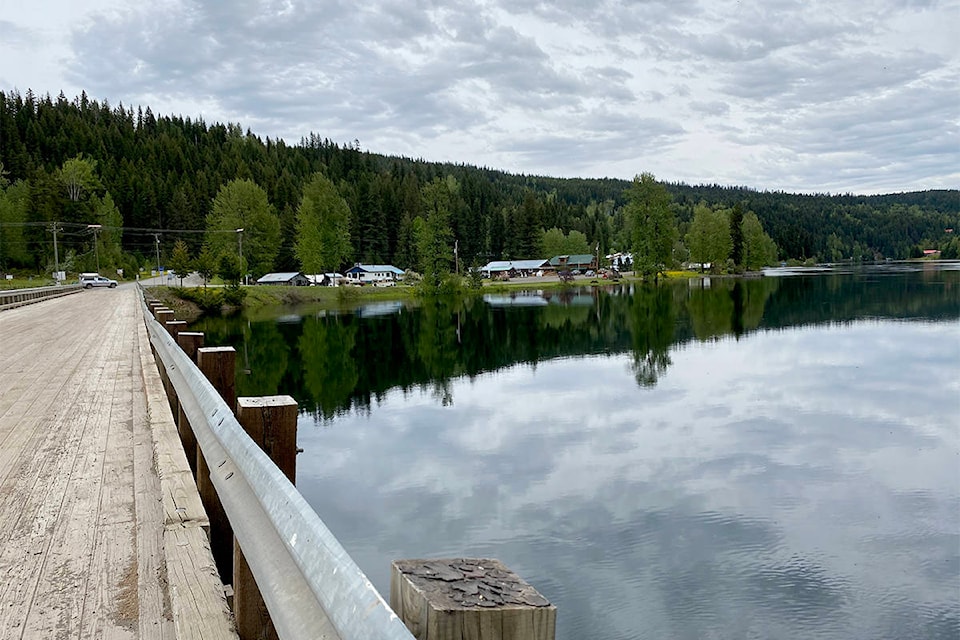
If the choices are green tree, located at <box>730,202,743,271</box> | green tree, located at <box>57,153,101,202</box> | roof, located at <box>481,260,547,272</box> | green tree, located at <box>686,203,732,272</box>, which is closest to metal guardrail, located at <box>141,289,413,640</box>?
green tree, located at <box>57,153,101,202</box>

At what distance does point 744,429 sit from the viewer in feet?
61.9

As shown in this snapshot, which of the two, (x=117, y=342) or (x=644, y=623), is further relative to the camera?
(x=117, y=342)

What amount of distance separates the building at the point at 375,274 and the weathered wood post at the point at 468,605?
11013cm

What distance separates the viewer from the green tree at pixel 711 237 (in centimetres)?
12031

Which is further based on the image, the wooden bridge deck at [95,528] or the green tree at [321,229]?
the green tree at [321,229]

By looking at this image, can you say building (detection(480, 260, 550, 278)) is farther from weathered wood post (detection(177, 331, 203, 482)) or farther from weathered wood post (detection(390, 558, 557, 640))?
weathered wood post (detection(390, 558, 557, 640))

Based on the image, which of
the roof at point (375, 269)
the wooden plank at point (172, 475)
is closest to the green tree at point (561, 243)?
the roof at point (375, 269)

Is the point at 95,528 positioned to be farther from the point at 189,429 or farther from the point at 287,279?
the point at 287,279

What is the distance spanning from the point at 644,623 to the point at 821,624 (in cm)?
214

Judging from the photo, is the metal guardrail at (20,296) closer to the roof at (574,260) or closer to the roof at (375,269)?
the roof at (375,269)

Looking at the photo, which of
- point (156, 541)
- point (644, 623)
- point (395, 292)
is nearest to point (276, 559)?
point (156, 541)

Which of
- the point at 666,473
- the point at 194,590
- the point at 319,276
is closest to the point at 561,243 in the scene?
the point at 319,276

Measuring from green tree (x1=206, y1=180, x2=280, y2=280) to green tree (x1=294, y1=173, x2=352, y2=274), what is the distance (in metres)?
3.81

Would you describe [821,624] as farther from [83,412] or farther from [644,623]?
[83,412]
